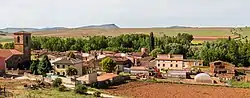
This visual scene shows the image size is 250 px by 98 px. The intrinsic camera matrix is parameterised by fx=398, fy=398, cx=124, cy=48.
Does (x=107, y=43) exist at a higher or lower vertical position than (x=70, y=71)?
higher

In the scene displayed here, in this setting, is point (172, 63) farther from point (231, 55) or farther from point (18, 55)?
point (18, 55)

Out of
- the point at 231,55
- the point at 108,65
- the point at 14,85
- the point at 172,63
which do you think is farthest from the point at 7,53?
the point at 231,55

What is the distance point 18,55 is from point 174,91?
73.6 feet

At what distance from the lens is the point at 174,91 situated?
42719mm

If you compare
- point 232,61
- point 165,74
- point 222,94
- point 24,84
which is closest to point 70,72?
point 24,84

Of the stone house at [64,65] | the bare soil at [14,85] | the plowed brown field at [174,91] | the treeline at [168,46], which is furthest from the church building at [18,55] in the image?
the treeline at [168,46]

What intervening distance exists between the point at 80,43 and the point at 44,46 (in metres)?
9.05

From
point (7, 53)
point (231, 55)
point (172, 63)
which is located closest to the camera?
point (7, 53)

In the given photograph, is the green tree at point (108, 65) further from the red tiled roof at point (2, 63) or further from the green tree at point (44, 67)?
the red tiled roof at point (2, 63)

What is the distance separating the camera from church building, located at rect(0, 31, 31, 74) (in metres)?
51.4

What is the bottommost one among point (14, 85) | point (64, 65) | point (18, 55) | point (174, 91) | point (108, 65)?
point (174, 91)

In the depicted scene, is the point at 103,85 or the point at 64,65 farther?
the point at 64,65

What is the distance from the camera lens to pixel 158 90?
1699 inches

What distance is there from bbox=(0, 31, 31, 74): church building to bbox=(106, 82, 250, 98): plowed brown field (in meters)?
15.6
